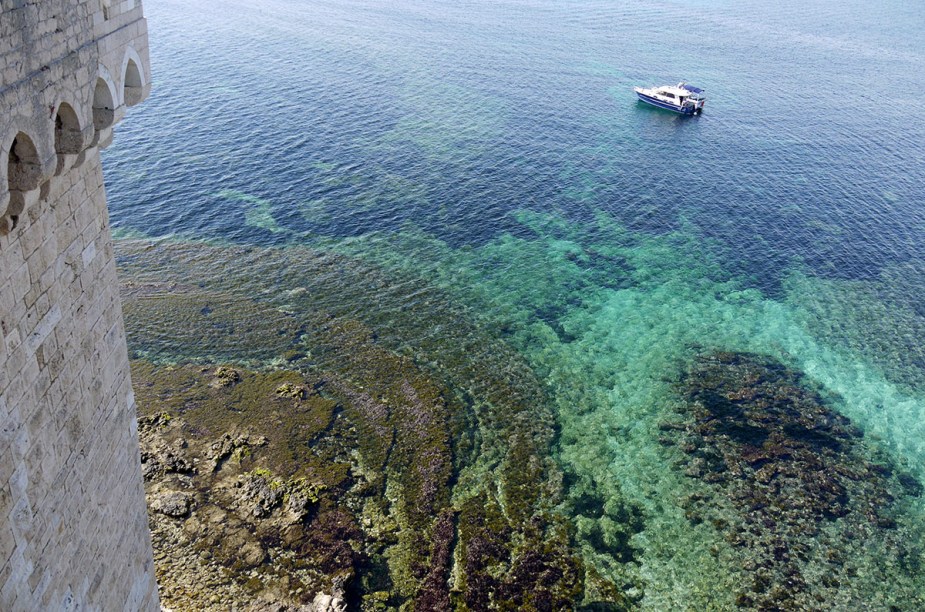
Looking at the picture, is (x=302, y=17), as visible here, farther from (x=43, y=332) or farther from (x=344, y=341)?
(x=43, y=332)

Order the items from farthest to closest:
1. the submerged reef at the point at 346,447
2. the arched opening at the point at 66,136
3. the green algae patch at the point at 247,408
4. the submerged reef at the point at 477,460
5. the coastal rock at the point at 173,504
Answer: the green algae patch at the point at 247,408 → the coastal rock at the point at 173,504 → the submerged reef at the point at 477,460 → the submerged reef at the point at 346,447 → the arched opening at the point at 66,136

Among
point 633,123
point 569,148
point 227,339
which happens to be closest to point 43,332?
point 227,339

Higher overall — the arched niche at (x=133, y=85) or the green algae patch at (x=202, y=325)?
the arched niche at (x=133, y=85)

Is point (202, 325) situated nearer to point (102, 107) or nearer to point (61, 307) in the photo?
point (61, 307)

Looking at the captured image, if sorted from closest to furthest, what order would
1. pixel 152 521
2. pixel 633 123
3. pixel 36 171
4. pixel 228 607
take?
1. pixel 36 171
2. pixel 228 607
3. pixel 152 521
4. pixel 633 123

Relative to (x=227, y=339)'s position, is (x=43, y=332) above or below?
above

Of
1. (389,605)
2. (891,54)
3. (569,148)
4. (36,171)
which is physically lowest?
(389,605)

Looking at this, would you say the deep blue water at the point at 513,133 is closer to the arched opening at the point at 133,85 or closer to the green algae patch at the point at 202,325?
the green algae patch at the point at 202,325

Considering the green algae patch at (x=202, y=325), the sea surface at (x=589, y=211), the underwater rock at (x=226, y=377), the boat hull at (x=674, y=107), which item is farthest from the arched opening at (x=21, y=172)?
the boat hull at (x=674, y=107)
